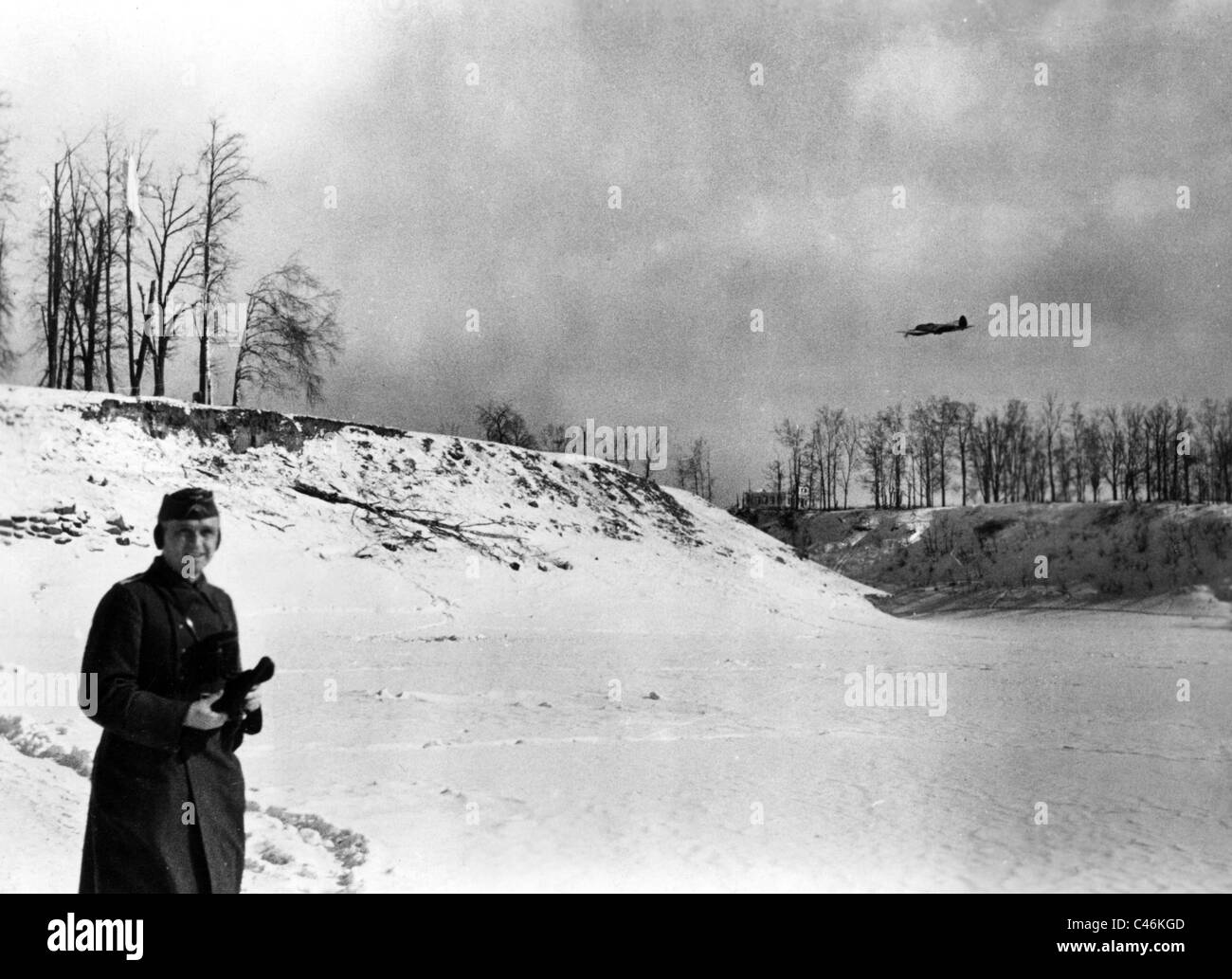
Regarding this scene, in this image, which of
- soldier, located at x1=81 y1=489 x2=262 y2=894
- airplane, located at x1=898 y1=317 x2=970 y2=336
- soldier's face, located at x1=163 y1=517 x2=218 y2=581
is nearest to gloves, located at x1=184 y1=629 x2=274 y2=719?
soldier, located at x1=81 y1=489 x2=262 y2=894

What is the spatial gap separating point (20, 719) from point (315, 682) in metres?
3.50

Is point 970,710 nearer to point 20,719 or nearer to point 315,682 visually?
point 315,682

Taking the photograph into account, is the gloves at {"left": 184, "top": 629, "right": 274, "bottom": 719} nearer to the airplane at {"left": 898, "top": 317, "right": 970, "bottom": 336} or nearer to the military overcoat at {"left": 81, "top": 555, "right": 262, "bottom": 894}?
the military overcoat at {"left": 81, "top": 555, "right": 262, "bottom": 894}

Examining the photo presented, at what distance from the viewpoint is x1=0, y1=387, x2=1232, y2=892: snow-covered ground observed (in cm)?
523

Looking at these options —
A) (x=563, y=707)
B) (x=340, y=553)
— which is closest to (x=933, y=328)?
(x=563, y=707)

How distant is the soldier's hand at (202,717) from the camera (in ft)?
10.5

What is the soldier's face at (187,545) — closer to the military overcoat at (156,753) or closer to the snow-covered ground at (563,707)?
the military overcoat at (156,753)

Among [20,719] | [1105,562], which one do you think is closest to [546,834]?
[20,719]

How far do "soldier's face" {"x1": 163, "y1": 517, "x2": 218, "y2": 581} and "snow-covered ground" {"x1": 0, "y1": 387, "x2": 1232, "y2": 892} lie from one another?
210 cm

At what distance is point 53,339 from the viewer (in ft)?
36.2

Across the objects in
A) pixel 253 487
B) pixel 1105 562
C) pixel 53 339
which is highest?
pixel 53 339

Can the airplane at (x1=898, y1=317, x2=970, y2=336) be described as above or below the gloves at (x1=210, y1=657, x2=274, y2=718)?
above

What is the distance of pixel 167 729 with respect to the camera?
124 inches
